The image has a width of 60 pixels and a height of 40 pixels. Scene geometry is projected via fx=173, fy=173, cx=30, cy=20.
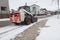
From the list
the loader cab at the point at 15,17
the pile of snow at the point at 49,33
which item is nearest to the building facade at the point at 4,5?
the loader cab at the point at 15,17

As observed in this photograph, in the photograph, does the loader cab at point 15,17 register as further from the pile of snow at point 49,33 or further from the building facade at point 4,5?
→ the building facade at point 4,5

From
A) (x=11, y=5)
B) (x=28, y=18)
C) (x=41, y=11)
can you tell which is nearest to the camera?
(x=28, y=18)

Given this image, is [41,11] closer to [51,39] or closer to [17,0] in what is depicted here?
[17,0]

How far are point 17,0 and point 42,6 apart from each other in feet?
43.9

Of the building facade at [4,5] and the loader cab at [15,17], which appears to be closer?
the loader cab at [15,17]

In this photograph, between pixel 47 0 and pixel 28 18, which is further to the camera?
pixel 47 0

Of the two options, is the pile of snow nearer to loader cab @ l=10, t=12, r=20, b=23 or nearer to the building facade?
loader cab @ l=10, t=12, r=20, b=23

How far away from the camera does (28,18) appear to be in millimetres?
23094

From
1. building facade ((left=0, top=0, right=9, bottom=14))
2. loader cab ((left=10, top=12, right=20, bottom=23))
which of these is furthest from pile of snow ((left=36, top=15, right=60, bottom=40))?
building facade ((left=0, top=0, right=9, bottom=14))

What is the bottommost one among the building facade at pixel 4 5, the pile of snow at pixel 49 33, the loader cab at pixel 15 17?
the pile of snow at pixel 49 33

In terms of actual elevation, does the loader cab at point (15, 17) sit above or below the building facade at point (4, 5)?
below

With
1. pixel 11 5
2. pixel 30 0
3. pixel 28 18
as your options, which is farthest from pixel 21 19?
pixel 30 0

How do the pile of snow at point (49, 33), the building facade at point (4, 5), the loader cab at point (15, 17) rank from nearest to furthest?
the pile of snow at point (49, 33), the loader cab at point (15, 17), the building facade at point (4, 5)

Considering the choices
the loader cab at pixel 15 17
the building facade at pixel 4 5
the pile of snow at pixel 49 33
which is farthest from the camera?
the building facade at pixel 4 5
